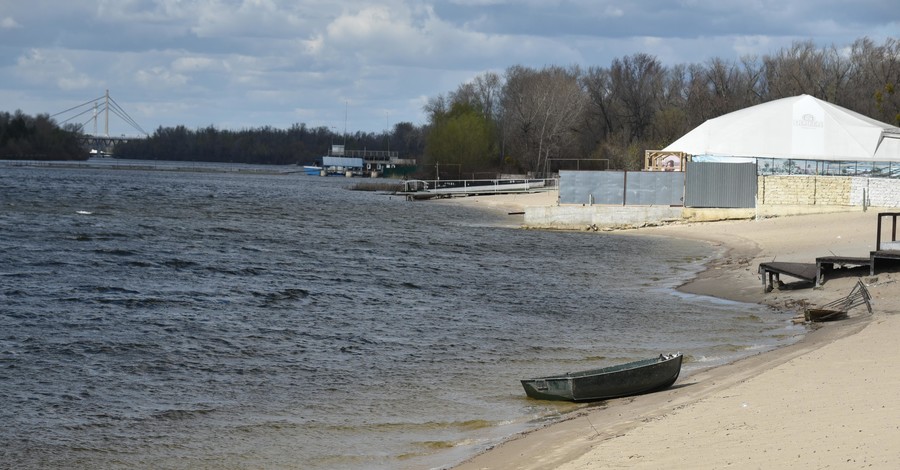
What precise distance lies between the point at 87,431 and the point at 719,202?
136 ft

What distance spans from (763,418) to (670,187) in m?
41.5

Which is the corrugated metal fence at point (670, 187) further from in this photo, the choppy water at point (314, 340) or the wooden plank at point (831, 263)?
the wooden plank at point (831, 263)

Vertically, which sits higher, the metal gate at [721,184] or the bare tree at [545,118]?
the bare tree at [545,118]

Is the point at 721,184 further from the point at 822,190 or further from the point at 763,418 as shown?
the point at 763,418

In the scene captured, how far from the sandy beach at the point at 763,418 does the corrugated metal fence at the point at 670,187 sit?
99.2ft

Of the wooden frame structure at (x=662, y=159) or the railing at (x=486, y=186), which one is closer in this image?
the wooden frame structure at (x=662, y=159)

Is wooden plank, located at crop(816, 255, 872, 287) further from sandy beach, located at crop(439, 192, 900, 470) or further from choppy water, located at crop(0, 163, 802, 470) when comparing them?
sandy beach, located at crop(439, 192, 900, 470)

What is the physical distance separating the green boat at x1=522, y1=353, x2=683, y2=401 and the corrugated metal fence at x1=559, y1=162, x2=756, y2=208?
36.9 meters

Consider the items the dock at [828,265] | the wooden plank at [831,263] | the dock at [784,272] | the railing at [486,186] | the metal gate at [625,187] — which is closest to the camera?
the dock at [828,265]

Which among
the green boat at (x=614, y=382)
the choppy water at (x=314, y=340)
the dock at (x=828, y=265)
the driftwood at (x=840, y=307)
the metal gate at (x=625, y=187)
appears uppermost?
the metal gate at (x=625, y=187)

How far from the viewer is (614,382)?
14523 mm

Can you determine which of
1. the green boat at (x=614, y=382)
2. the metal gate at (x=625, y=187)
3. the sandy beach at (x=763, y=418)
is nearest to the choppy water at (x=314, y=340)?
the green boat at (x=614, y=382)

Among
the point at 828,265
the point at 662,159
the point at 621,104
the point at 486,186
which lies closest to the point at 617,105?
the point at 621,104

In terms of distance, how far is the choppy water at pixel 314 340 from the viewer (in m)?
13.4
